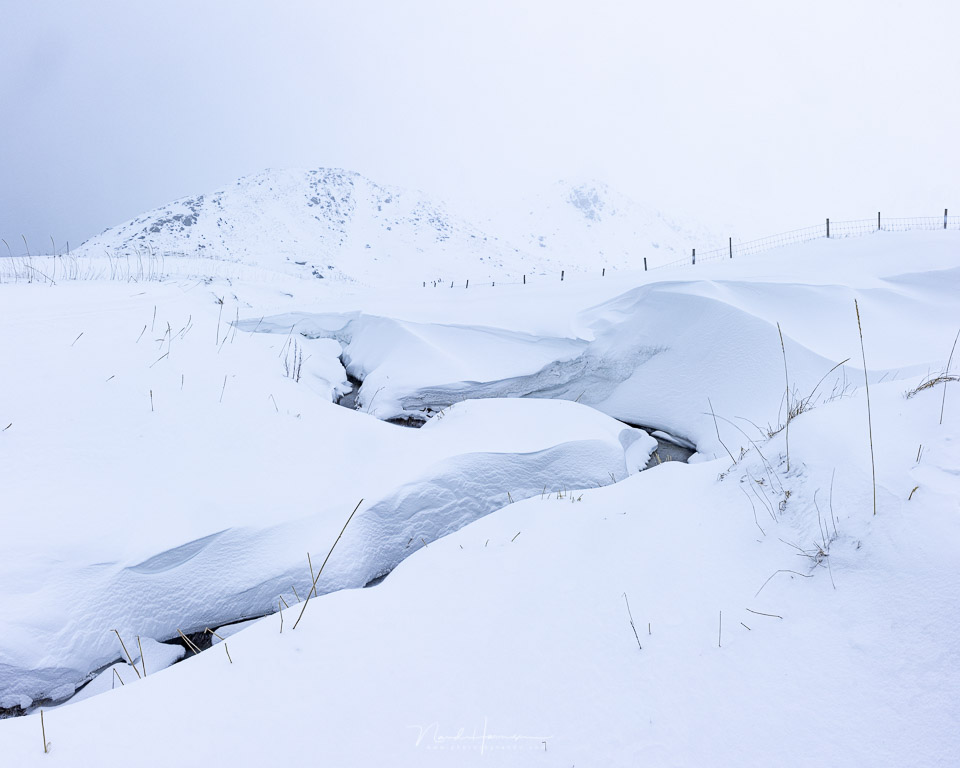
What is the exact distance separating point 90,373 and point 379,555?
260 cm

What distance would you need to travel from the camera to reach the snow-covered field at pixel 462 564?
1.36m

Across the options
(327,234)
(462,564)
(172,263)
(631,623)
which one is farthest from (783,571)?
(327,234)

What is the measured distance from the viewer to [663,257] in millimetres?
82500

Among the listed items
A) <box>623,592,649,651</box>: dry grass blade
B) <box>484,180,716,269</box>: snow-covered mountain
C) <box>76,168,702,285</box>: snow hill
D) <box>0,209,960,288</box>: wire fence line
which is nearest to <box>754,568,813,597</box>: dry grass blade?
<box>623,592,649,651</box>: dry grass blade

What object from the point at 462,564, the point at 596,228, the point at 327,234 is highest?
the point at 596,228

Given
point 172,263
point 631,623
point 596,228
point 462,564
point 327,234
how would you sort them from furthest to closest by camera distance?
point 596,228
point 327,234
point 172,263
point 462,564
point 631,623

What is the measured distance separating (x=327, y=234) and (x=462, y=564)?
158 ft

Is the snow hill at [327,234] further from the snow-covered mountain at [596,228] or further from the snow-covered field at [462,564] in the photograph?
the snow-covered field at [462,564]

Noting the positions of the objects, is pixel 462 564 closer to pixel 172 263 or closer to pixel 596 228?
pixel 172 263

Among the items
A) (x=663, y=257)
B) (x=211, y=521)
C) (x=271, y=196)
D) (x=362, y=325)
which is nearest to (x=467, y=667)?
(x=211, y=521)

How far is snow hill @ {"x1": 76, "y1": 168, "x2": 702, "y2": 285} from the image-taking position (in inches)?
1507

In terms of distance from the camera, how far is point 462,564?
99.0 inches

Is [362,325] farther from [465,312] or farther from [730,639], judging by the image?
[730,639]

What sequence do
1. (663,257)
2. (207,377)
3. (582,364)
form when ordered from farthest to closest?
1. (663,257)
2. (582,364)
3. (207,377)
